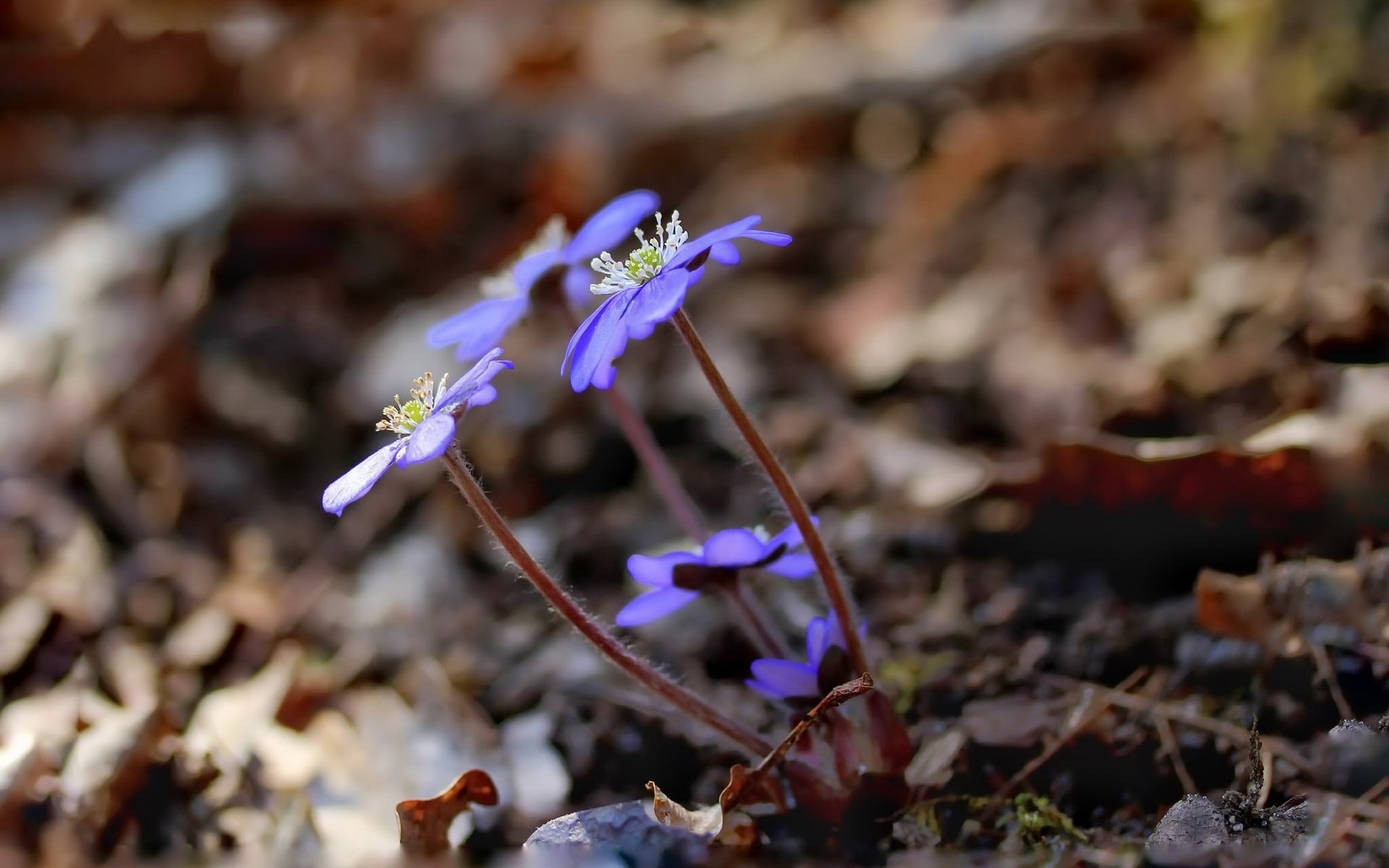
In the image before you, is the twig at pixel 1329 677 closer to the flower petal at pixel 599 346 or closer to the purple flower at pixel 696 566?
the purple flower at pixel 696 566

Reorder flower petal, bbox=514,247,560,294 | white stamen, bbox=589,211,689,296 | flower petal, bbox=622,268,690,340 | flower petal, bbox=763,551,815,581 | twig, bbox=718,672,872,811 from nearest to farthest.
Answer: 1. flower petal, bbox=622,268,690,340
2. twig, bbox=718,672,872,811
3. white stamen, bbox=589,211,689,296
4. flower petal, bbox=763,551,815,581
5. flower petal, bbox=514,247,560,294

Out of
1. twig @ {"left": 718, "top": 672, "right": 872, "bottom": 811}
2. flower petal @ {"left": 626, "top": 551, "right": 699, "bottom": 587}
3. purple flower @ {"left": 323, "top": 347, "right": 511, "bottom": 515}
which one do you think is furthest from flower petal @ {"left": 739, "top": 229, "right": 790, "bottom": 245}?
twig @ {"left": 718, "top": 672, "right": 872, "bottom": 811}

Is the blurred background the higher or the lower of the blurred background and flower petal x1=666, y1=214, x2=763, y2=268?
the lower

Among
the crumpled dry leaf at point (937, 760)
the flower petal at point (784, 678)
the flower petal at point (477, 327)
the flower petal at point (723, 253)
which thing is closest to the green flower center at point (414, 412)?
the flower petal at point (477, 327)

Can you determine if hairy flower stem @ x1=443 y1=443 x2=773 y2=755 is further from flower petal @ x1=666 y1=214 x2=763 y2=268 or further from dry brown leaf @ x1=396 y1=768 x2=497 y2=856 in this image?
flower petal @ x1=666 y1=214 x2=763 y2=268

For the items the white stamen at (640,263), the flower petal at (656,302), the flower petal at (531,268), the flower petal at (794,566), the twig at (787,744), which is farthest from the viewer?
the flower petal at (531,268)

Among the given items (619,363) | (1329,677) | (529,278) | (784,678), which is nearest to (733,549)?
(784,678)

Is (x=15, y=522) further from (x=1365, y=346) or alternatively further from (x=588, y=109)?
(x=1365, y=346)

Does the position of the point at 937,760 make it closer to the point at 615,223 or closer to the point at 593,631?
the point at 593,631
